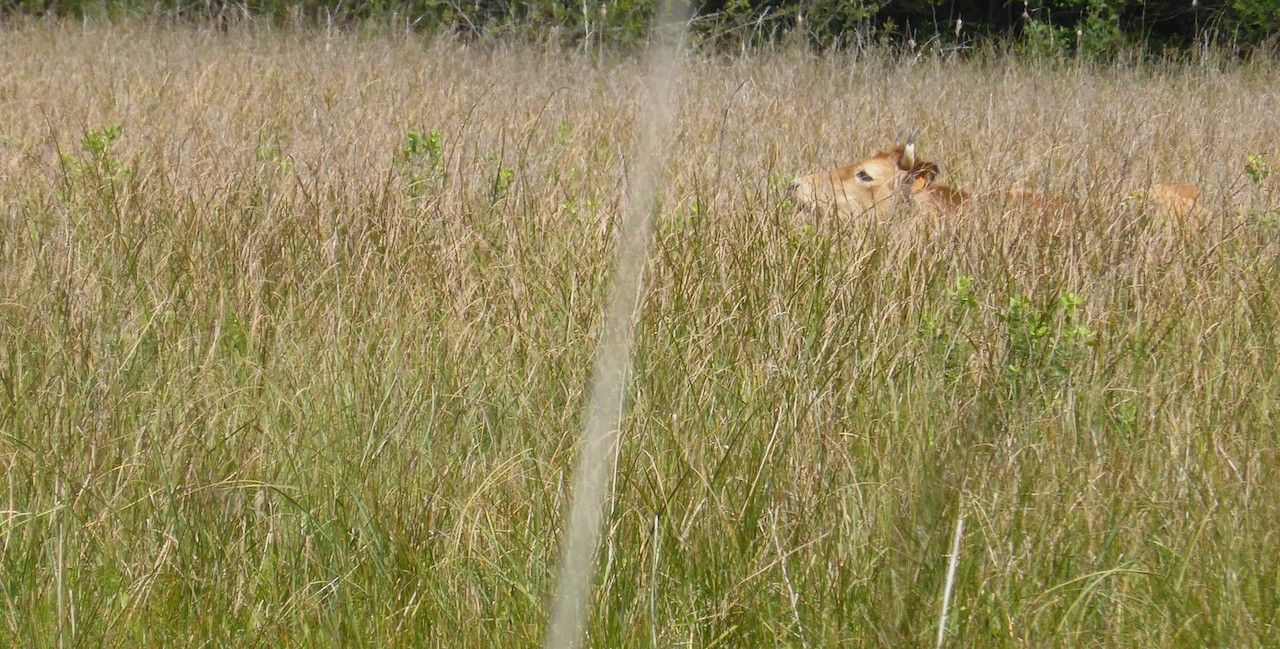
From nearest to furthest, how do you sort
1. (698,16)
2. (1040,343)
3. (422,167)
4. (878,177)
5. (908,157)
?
(1040,343) → (422,167) → (908,157) → (878,177) → (698,16)

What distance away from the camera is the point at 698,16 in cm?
979

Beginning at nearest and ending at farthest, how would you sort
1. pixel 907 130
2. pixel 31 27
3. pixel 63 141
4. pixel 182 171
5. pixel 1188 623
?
1. pixel 1188 623
2. pixel 182 171
3. pixel 63 141
4. pixel 907 130
5. pixel 31 27

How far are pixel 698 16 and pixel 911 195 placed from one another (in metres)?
6.45

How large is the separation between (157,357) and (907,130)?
398cm

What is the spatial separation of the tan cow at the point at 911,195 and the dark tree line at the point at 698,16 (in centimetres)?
343

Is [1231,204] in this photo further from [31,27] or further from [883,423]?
[31,27]

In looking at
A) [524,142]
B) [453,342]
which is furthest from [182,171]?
[453,342]

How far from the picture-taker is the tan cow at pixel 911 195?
3.38m

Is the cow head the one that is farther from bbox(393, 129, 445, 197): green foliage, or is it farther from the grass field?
bbox(393, 129, 445, 197): green foliage

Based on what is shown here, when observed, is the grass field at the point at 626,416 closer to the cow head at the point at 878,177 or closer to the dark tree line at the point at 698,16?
the cow head at the point at 878,177

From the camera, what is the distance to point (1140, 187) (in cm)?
421

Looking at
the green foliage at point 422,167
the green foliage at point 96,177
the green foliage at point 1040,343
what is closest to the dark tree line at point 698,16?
the green foliage at point 422,167

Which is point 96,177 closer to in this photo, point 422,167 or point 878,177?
point 422,167

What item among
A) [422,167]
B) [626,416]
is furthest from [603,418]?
[422,167]
